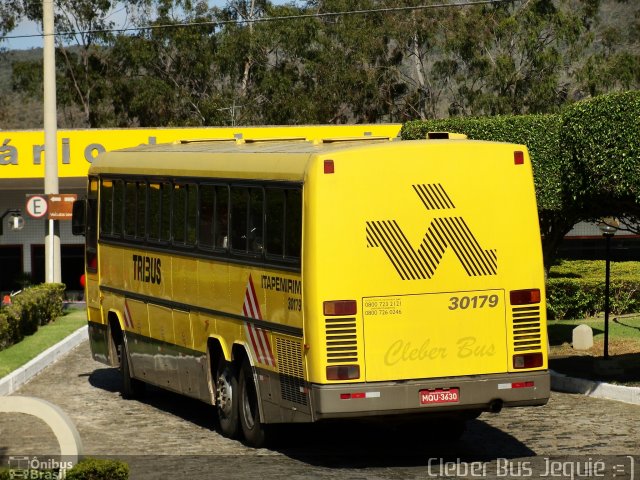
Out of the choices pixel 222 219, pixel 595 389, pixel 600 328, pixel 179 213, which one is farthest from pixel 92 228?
pixel 600 328

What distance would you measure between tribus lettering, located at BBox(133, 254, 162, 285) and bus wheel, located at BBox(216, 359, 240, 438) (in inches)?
89.5

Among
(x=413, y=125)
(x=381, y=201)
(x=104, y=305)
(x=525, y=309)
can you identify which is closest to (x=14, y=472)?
(x=381, y=201)

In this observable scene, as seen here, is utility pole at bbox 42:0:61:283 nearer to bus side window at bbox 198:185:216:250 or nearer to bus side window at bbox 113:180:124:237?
bus side window at bbox 113:180:124:237

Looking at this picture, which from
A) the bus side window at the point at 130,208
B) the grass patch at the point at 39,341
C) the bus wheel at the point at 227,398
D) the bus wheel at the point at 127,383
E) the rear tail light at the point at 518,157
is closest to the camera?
the rear tail light at the point at 518,157

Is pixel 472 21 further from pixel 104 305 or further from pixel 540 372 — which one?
pixel 540 372

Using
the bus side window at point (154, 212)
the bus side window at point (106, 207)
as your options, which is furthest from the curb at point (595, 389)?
the bus side window at point (106, 207)

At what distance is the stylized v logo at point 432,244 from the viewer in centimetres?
1385

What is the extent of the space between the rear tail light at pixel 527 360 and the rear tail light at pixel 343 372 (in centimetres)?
169

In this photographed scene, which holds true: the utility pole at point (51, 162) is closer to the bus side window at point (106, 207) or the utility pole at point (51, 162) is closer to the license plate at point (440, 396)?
the bus side window at point (106, 207)

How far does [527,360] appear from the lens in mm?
14203

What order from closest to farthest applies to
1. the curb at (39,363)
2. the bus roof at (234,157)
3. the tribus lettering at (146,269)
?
the bus roof at (234,157) < the tribus lettering at (146,269) < the curb at (39,363)

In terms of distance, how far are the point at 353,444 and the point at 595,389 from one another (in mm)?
5479

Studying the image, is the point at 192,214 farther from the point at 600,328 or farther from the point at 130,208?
the point at 600,328

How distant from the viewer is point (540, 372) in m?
14.2
